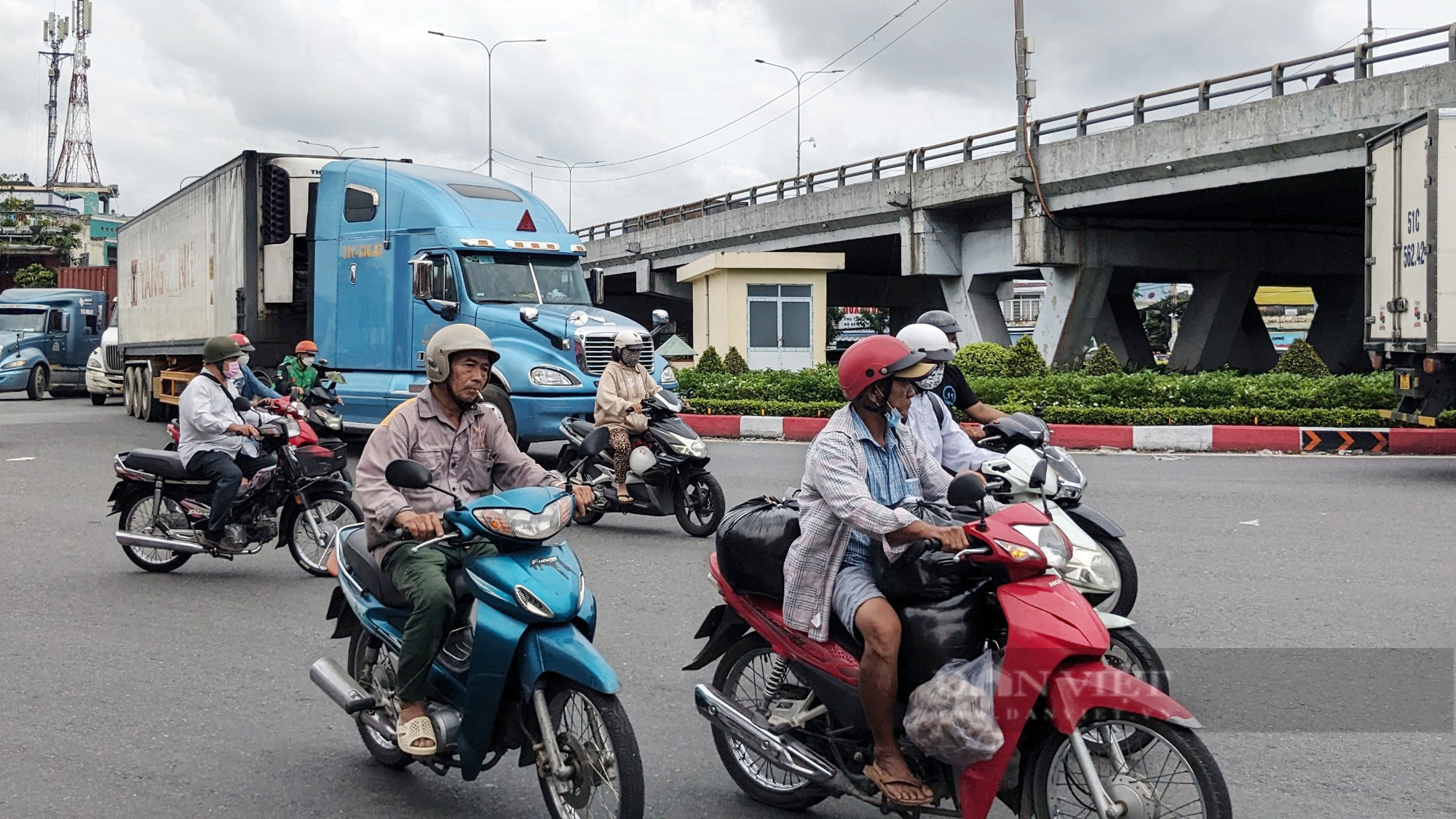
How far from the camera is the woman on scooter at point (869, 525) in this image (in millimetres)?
3475

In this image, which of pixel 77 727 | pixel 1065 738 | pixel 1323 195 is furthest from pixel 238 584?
pixel 1323 195

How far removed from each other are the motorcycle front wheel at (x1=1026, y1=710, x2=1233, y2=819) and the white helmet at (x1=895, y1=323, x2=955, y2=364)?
76.6 inches

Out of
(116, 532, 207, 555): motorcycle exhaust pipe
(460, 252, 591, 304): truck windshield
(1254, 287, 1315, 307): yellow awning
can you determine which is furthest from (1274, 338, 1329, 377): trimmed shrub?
(1254, 287, 1315, 307): yellow awning

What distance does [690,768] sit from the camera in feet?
14.7

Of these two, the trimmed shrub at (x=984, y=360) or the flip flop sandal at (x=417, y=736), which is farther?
the trimmed shrub at (x=984, y=360)

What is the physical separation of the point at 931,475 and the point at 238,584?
5373mm

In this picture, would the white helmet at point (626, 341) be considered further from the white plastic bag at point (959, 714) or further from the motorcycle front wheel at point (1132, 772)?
the motorcycle front wheel at point (1132, 772)

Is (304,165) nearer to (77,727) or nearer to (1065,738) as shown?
(77,727)

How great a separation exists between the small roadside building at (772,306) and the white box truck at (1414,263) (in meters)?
19.3

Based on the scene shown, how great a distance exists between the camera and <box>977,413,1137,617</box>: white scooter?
5199mm

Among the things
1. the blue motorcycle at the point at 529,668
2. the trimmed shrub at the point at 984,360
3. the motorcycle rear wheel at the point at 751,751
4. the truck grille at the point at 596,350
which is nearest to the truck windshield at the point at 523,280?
the truck grille at the point at 596,350

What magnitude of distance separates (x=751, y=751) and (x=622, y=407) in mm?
5756

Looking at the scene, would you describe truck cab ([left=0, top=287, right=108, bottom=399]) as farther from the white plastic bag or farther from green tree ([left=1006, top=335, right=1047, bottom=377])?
the white plastic bag

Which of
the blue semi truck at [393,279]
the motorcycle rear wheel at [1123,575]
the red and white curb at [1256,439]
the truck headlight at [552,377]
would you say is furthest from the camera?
the red and white curb at [1256,439]
